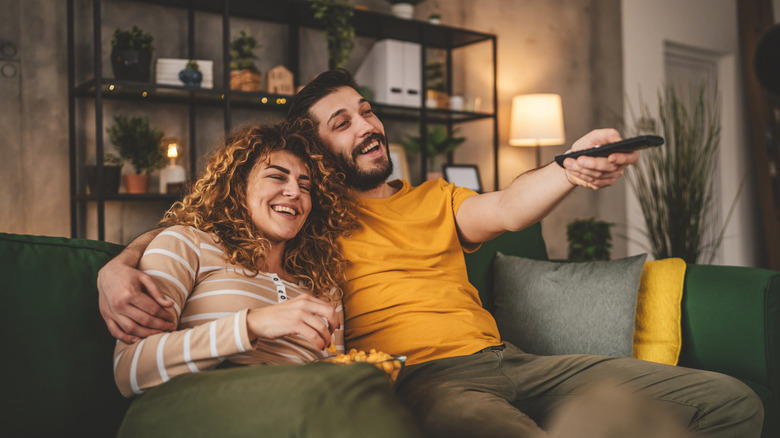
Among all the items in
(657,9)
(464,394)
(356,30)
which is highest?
(657,9)

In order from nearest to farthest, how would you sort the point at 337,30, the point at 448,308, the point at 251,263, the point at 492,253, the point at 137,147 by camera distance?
the point at 251,263, the point at 448,308, the point at 492,253, the point at 137,147, the point at 337,30

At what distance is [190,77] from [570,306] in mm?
1846

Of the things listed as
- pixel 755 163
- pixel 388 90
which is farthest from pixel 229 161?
pixel 755 163

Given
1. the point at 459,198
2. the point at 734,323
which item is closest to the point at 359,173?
the point at 459,198

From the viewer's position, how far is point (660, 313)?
1896mm

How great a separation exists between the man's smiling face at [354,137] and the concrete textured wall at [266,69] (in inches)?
55.1

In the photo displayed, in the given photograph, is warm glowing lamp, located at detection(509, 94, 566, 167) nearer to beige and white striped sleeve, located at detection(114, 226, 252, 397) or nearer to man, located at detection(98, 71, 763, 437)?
man, located at detection(98, 71, 763, 437)

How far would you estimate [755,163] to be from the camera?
4.95m

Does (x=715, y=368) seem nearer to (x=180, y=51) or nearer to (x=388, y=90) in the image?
(x=388, y=90)

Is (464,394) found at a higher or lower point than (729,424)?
higher

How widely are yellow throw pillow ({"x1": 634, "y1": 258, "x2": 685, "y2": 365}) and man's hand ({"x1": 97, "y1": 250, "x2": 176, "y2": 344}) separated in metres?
1.46

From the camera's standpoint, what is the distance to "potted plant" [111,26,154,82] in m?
2.51

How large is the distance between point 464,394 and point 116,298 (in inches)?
26.6

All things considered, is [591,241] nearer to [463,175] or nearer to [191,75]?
[463,175]
